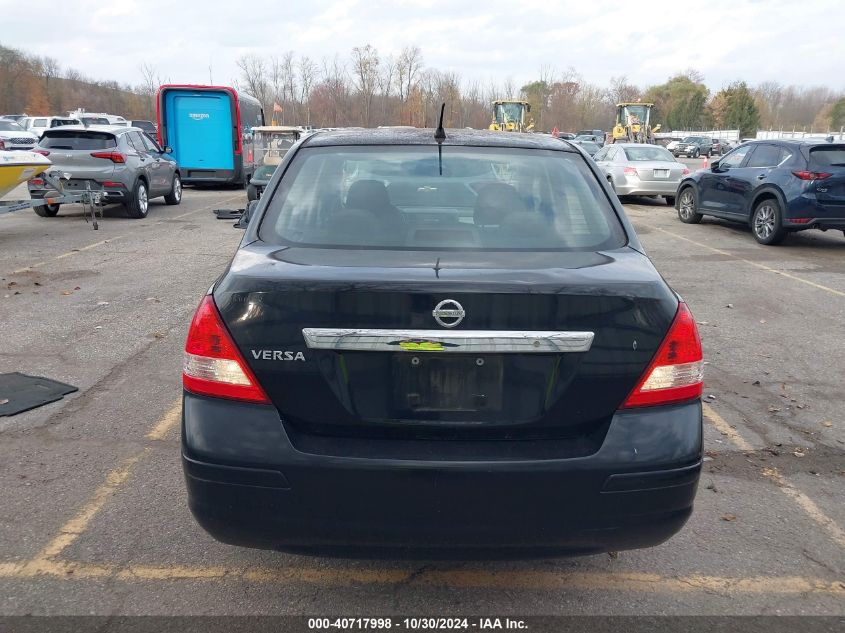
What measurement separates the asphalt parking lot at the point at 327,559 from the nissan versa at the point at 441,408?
553 mm

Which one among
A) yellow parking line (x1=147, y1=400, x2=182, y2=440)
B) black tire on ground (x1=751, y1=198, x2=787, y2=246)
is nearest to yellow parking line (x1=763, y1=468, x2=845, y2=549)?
yellow parking line (x1=147, y1=400, x2=182, y2=440)

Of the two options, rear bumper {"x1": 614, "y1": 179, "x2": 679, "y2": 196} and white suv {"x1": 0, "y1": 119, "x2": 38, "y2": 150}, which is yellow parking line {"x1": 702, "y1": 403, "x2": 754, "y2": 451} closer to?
rear bumper {"x1": 614, "y1": 179, "x2": 679, "y2": 196}

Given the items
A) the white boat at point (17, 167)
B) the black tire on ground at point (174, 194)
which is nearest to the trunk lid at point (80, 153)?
the white boat at point (17, 167)

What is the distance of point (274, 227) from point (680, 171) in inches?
668

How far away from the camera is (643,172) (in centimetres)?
1780

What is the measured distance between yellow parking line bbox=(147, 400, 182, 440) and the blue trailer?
60.2 ft

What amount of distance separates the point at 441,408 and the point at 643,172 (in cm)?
1691

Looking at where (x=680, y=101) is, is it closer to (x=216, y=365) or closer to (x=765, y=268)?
(x=765, y=268)

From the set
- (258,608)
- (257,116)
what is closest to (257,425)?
(258,608)

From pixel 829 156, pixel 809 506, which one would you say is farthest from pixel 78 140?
pixel 809 506

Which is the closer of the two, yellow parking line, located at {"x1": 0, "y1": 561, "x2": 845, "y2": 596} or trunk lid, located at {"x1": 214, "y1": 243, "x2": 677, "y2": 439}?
trunk lid, located at {"x1": 214, "y1": 243, "x2": 677, "y2": 439}

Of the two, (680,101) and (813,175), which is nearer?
(813,175)

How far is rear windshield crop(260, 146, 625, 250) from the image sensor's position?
110 inches

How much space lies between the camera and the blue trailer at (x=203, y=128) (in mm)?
21359
